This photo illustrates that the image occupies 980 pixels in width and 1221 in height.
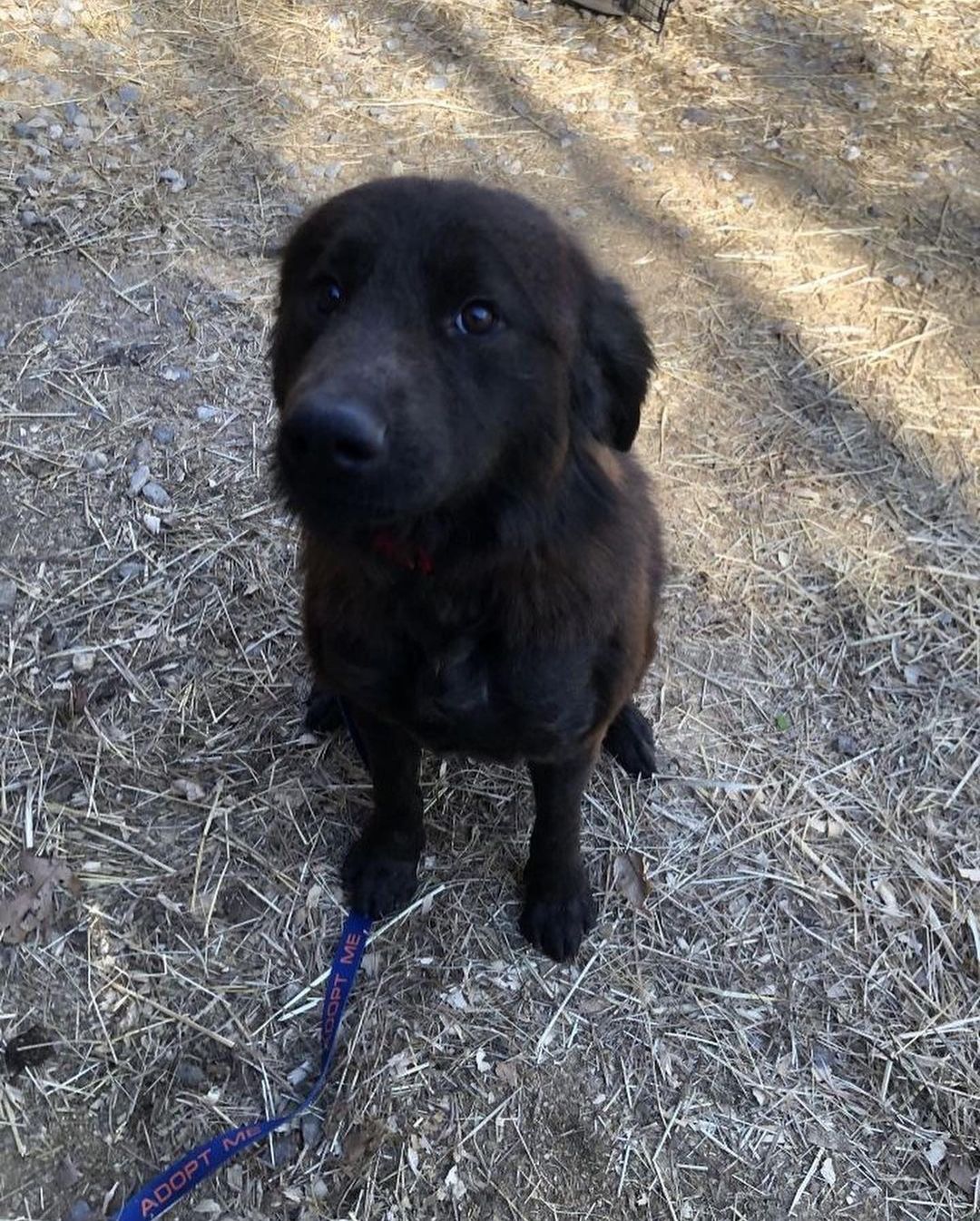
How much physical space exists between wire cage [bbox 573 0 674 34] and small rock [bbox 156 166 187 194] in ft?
8.13

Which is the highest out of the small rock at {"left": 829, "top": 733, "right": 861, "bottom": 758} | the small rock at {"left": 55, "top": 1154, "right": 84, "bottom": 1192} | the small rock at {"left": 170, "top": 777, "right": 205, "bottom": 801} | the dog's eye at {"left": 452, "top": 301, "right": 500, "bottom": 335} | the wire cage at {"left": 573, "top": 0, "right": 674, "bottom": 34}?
the dog's eye at {"left": 452, "top": 301, "right": 500, "bottom": 335}

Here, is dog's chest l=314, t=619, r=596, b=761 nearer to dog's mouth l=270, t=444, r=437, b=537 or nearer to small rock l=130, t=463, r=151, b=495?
dog's mouth l=270, t=444, r=437, b=537

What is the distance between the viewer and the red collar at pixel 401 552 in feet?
6.18

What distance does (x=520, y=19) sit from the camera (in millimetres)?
5340

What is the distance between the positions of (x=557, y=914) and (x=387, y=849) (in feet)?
1.58

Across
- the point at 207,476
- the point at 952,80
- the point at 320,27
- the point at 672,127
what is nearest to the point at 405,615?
the point at 207,476

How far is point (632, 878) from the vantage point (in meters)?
2.85

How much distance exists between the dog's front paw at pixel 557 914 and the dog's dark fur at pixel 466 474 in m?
0.29

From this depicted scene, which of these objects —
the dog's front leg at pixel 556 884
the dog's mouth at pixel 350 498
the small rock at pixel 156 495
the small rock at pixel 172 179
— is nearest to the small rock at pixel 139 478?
the small rock at pixel 156 495

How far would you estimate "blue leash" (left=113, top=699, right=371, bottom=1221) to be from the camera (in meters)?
2.23

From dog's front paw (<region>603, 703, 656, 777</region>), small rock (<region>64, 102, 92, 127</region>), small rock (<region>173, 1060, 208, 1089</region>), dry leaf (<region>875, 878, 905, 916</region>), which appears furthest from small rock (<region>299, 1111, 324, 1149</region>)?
small rock (<region>64, 102, 92, 127</region>)

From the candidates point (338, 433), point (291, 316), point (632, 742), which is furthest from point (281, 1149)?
point (291, 316)

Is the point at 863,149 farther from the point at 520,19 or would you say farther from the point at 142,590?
the point at 142,590

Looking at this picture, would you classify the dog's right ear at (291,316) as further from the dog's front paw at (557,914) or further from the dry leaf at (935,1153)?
the dry leaf at (935,1153)
